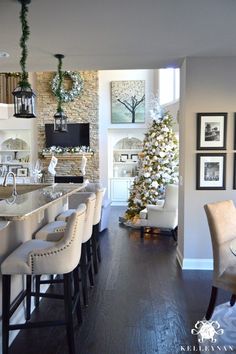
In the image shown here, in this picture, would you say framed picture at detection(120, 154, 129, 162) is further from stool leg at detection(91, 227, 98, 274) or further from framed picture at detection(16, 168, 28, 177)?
stool leg at detection(91, 227, 98, 274)

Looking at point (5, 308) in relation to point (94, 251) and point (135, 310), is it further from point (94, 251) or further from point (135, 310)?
point (94, 251)

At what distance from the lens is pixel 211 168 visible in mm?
4117

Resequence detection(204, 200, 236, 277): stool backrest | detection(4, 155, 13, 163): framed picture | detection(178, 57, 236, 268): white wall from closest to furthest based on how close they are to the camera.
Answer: detection(204, 200, 236, 277): stool backrest → detection(178, 57, 236, 268): white wall → detection(4, 155, 13, 163): framed picture

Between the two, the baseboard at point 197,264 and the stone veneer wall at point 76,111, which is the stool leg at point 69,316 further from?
the stone veneer wall at point 76,111

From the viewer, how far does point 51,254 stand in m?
2.15

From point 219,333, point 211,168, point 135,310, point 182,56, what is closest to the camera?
point 219,333

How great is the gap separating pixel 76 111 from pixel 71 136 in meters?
0.86

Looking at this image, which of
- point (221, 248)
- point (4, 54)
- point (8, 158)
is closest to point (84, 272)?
point (221, 248)

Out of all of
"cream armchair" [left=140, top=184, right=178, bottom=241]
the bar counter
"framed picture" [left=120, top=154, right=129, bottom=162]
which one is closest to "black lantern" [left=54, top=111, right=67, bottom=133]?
the bar counter

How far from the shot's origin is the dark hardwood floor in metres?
2.45

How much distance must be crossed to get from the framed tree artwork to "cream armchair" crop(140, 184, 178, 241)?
4669 mm

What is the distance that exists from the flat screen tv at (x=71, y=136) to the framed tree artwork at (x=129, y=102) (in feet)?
3.46

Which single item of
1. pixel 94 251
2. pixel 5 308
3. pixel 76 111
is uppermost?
pixel 76 111

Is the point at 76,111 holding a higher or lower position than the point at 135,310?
higher
